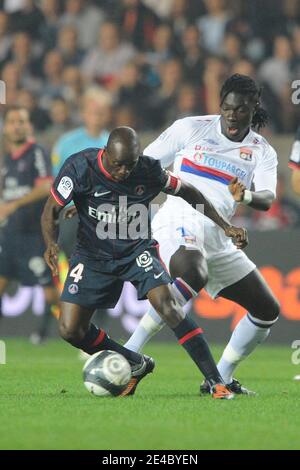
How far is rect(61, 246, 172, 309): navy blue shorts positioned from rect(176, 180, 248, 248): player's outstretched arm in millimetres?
419

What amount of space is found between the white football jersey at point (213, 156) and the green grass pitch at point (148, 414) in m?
1.52

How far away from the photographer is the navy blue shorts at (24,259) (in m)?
12.6

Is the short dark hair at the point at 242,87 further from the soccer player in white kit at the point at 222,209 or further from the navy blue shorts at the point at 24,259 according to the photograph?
the navy blue shorts at the point at 24,259

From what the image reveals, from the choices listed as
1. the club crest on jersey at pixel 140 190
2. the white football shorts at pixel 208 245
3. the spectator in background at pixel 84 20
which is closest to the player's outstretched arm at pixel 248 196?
the white football shorts at pixel 208 245

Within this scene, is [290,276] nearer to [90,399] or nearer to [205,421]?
[90,399]

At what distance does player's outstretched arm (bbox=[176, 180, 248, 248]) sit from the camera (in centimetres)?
773

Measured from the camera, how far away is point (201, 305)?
13367 millimetres

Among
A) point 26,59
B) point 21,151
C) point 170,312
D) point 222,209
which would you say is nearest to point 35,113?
point 26,59

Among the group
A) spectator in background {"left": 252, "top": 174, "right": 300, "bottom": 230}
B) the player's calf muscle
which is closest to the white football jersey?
the player's calf muscle

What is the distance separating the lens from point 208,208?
7922 millimetres

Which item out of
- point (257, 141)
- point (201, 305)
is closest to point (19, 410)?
point (257, 141)

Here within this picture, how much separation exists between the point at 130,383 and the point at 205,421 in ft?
4.83

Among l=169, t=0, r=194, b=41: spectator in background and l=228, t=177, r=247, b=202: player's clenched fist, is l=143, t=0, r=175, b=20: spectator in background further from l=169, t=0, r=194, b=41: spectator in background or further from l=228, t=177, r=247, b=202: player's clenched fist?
l=228, t=177, r=247, b=202: player's clenched fist

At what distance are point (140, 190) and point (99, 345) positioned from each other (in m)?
1.10
